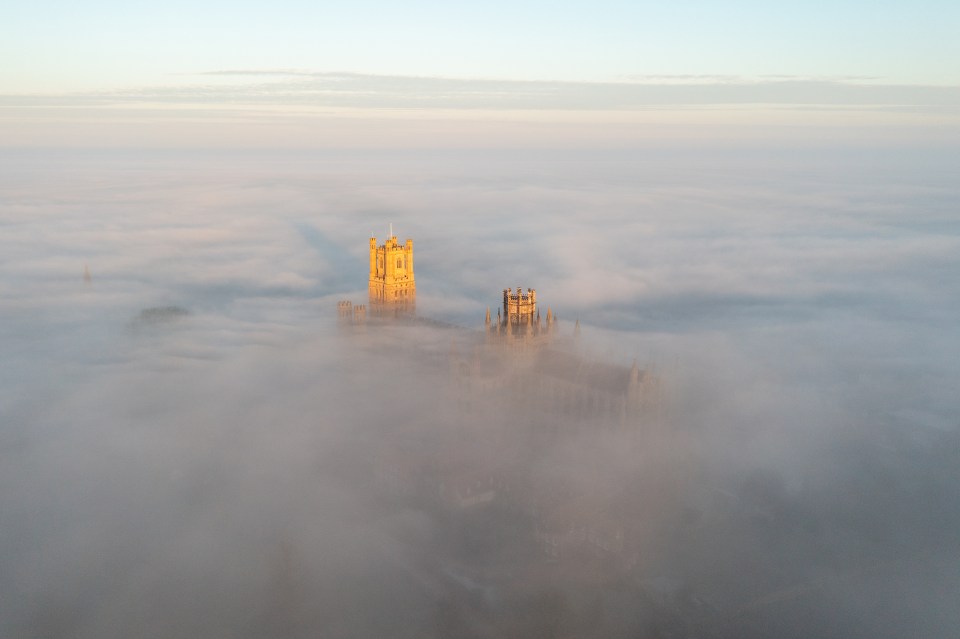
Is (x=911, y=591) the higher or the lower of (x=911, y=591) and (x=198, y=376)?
the lower

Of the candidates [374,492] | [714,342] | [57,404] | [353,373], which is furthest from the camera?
[714,342]

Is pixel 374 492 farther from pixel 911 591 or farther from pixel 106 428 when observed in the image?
pixel 911 591

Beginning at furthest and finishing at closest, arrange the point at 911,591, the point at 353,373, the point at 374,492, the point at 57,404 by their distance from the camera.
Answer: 1. the point at 353,373
2. the point at 57,404
3. the point at 374,492
4. the point at 911,591

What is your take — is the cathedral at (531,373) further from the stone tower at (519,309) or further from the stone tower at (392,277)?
the stone tower at (392,277)

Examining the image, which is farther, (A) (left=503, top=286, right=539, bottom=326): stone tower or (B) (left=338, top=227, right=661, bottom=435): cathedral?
(A) (left=503, top=286, right=539, bottom=326): stone tower

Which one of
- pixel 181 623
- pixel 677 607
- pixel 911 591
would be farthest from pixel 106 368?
pixel 911 591

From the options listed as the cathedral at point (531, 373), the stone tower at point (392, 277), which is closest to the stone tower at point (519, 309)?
the cathedral at point (531, 373)

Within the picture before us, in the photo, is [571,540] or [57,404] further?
[57,404]

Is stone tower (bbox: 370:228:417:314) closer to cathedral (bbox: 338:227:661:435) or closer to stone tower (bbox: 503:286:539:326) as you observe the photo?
cathedral (bbox: 338:227:661:435)

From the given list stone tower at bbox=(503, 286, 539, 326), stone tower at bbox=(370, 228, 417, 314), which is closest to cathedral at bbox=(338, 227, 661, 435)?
stone tower at bbox=(503, 286, 539, 326)
